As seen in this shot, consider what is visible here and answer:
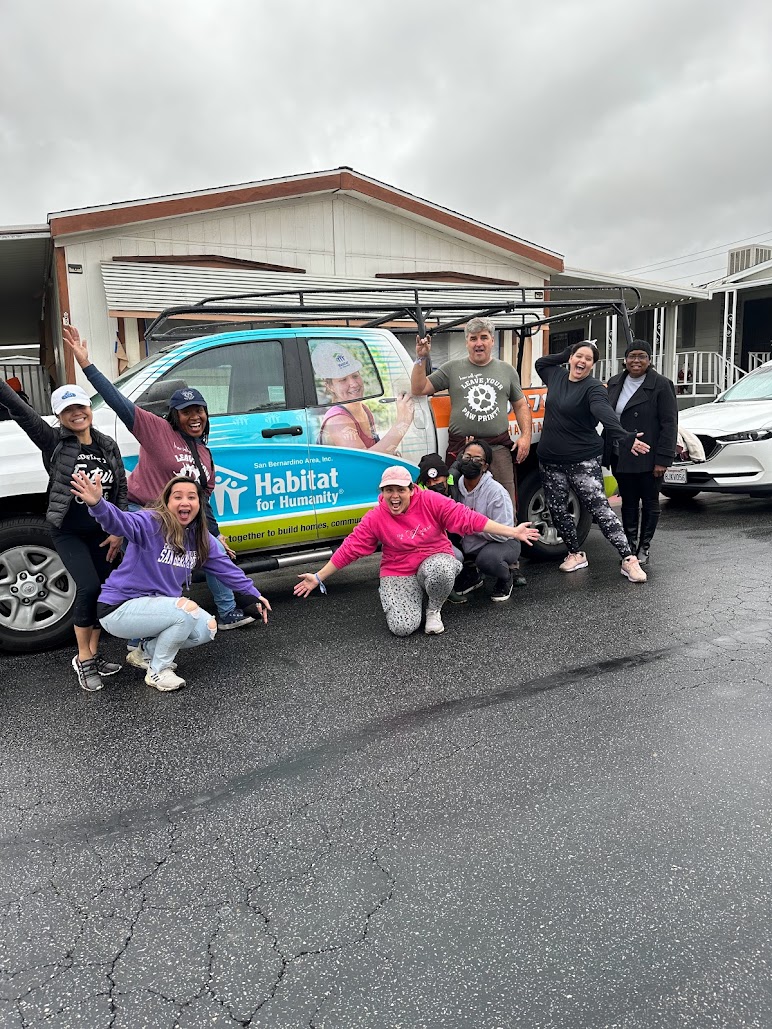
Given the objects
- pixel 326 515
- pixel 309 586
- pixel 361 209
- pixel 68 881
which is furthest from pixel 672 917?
pixel 361 209

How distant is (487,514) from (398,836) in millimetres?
2989

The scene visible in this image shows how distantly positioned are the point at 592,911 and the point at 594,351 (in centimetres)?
436

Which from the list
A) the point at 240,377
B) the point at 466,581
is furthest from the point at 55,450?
the point at 466,581

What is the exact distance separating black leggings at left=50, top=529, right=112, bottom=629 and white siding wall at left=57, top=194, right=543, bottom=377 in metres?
7.75

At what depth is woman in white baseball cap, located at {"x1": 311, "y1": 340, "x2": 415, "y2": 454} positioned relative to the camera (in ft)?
17.0

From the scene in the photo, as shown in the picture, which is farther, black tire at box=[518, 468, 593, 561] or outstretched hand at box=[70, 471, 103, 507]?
black tire at box=[518, 468, 593, 561]

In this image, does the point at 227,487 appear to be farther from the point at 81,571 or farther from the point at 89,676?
the point at 89,676

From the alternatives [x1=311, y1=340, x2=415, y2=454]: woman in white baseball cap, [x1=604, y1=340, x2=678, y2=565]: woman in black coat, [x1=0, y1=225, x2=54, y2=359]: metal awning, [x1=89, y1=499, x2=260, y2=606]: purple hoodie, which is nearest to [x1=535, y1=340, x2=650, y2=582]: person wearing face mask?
[x1=604, y1=340, x2=678, y2=565]: woman in black coat

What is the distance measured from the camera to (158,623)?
3.86m

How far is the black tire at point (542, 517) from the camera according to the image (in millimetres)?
Result: 6086

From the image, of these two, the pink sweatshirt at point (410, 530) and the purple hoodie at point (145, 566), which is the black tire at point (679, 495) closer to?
the pink sweatshirt at point (410, 530)

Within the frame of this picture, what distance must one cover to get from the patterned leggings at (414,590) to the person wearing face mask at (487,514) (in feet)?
1.74

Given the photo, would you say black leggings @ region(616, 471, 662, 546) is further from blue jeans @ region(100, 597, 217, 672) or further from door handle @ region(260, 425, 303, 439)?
blue jeans @ region(100, 597, 217, 672)

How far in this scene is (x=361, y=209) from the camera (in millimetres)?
13031
